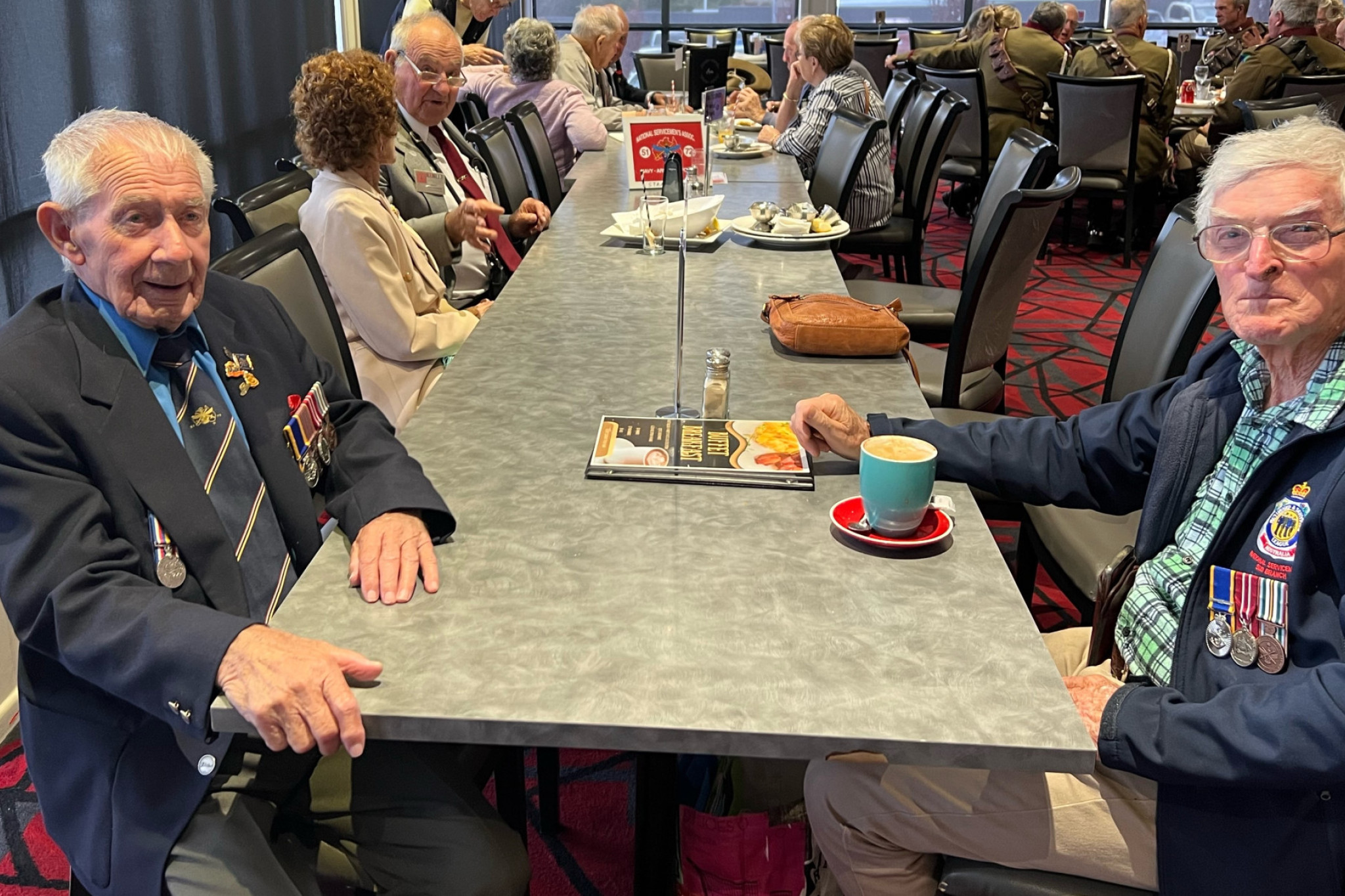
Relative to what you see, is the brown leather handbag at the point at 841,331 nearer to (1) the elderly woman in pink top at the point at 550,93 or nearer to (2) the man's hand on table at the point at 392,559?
(2) the man's hand on table at the point at 392,559

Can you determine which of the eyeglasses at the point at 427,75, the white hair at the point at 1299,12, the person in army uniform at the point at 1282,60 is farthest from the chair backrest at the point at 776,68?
the eyeglasses at the point at 427,75

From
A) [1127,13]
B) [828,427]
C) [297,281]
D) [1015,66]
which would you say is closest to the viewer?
[828,427]

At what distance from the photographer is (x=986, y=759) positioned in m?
1.05

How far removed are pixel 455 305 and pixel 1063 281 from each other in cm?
396

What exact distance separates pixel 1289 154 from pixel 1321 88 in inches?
223

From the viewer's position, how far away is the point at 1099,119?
A: 613 centimetres

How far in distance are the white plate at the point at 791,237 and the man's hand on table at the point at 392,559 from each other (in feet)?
6.09

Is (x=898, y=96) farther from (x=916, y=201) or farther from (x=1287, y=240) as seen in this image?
(x=1287, y=240)

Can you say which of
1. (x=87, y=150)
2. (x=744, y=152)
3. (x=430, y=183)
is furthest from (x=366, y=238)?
(x=744, y=152)

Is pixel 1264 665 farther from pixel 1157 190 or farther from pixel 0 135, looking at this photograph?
pixel 1157 190

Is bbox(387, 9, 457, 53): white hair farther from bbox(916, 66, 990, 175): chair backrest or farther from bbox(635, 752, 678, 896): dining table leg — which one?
bbox(916, 66, 990, 175): chair backrest

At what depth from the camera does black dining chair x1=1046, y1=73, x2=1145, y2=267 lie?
599 cm

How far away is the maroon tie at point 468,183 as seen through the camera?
11.0 feet

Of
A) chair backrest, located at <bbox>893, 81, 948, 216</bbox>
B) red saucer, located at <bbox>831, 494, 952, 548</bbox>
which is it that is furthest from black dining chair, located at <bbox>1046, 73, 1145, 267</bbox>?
red saucer, located at <bbox>831, 494, 952, 548</bbox>
